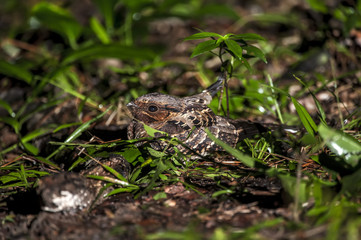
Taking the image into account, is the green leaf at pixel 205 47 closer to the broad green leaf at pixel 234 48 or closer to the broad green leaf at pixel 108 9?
the broad green leaf at pixel 234 48

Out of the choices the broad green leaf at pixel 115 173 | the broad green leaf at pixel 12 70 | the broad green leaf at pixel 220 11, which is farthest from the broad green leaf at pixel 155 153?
the broad green leaf at pixel 220 11

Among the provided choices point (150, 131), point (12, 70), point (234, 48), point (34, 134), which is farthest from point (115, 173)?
point (12, 70)

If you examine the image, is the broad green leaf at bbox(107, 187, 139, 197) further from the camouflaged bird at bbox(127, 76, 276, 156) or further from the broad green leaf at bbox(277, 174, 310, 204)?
the broad green leaf at bbox(277, 174, 310, 204)

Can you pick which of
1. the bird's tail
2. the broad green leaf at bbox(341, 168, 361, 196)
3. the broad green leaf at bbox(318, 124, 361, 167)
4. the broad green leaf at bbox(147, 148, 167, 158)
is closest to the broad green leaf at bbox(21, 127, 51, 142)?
the broad green leaf at bbox(147, 148, 167, 158)

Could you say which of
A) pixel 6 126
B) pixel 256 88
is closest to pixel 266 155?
pixel 256 88

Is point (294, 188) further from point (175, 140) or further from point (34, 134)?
point (34, 134)

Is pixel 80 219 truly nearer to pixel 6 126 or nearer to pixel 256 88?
pixel 256 88
